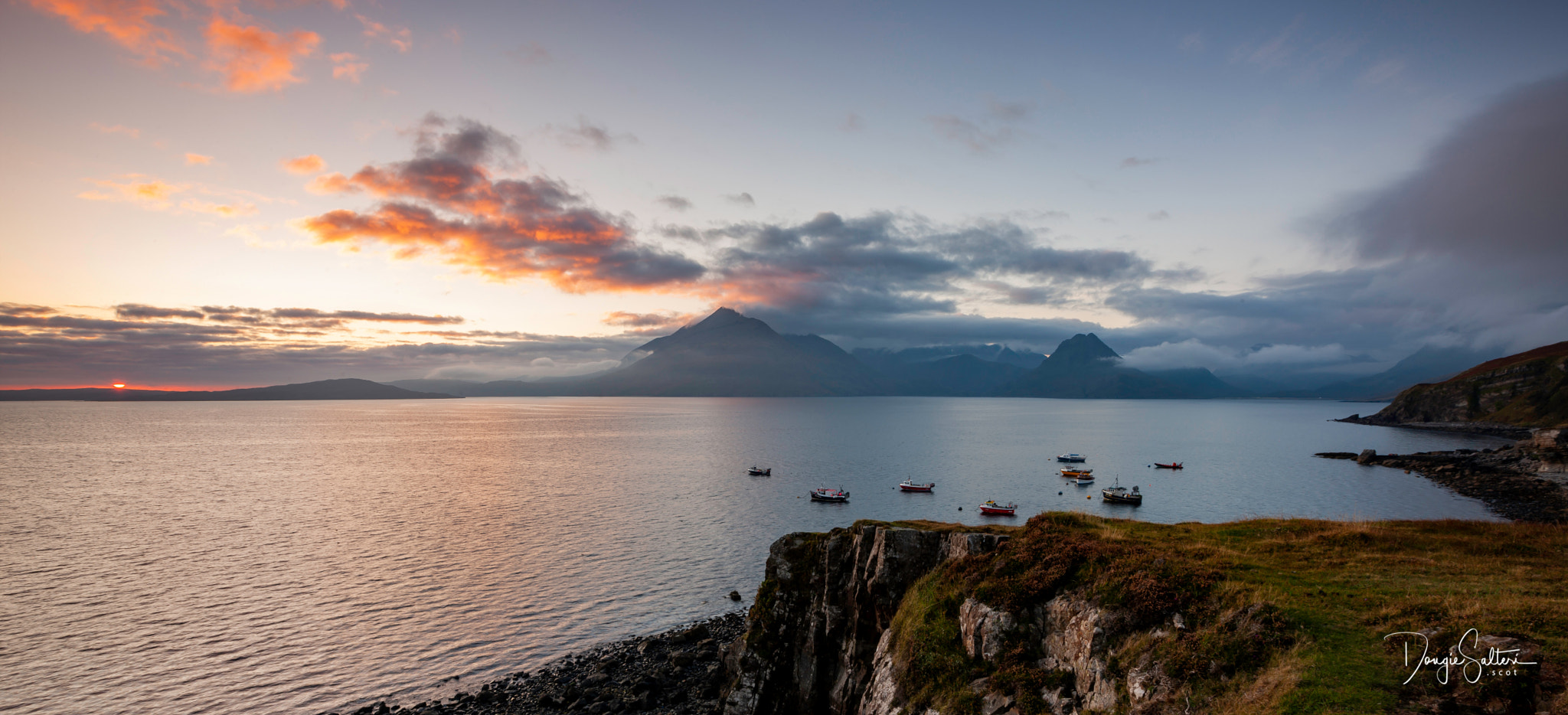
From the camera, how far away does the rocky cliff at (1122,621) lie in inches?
583

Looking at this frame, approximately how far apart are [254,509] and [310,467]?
51548 millimetres

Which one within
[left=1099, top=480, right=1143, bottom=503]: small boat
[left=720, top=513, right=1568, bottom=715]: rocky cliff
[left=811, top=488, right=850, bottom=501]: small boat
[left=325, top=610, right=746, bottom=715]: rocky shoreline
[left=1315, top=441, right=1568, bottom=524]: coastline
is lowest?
[left=325, top=610, right=746, bottom=715]: rocky shoreline

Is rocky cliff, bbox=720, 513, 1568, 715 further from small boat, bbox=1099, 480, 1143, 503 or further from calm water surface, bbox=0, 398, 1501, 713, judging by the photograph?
small boat, bbox=1099, 480, 1143, 503

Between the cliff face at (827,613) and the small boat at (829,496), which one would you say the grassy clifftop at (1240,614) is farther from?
the small boat at (829,496)

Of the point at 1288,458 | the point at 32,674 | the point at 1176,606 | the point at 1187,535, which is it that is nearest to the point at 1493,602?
the point at 1176,606

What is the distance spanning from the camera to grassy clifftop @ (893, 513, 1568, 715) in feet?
47.3

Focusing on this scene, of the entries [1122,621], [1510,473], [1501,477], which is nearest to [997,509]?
[1122,621]

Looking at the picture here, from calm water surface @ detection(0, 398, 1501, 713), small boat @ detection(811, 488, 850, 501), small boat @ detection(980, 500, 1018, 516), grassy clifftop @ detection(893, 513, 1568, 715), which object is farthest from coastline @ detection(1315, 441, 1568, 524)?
small boat @ detection(811, 488, 850, 501)

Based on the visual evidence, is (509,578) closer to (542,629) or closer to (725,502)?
(542,629)

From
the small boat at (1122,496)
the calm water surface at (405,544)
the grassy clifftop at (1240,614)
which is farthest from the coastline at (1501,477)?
the grassy clifftop at (1240,614)

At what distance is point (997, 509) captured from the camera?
9056 cm

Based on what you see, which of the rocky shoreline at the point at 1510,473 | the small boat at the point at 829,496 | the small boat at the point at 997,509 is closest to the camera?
the rocky shoreline at the point at 1510,473
